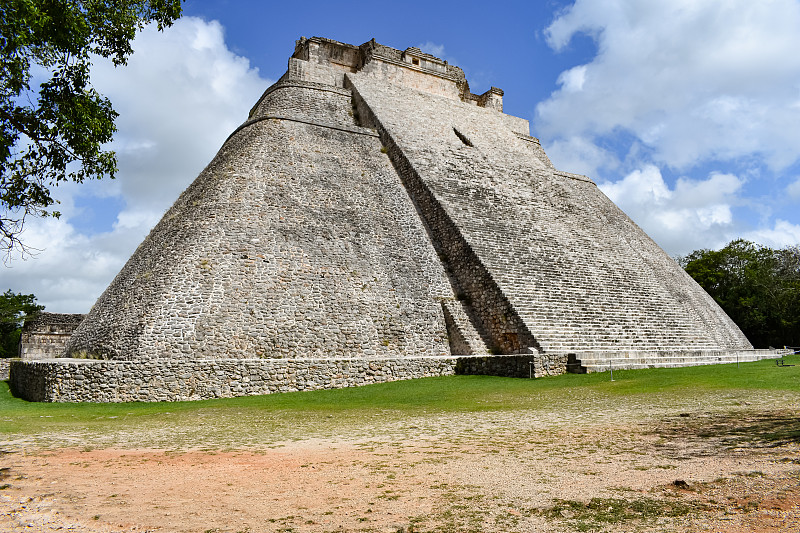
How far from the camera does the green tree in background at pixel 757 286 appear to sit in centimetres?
2662

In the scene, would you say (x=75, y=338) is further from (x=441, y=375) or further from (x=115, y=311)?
(x=441, y=375)

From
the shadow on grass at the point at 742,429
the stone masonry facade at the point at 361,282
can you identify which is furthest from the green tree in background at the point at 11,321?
the shadow on grass at the point at 742,429

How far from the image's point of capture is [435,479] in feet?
13.7

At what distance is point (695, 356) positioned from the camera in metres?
13.6

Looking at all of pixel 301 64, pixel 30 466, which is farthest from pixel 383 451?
pixel 301 64

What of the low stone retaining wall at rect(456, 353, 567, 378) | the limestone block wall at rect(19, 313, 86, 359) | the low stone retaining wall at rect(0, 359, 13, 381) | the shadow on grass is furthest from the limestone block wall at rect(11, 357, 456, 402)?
the limestone block wall at rect(19, 313, 86, 359)

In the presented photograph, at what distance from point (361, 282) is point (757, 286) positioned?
23.7m

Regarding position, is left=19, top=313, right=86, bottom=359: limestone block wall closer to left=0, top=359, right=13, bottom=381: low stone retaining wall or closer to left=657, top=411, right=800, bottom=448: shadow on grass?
left=0, top=359, right=13, bottom=381: low stone retaining wall

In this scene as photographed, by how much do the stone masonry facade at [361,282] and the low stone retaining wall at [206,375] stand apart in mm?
32

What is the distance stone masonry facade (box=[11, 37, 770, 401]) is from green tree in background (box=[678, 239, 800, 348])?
1024cm

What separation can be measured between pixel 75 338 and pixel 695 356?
14.4 meters

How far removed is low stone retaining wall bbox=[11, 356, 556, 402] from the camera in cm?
1017

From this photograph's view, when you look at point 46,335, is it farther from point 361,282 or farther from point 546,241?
point 546,241

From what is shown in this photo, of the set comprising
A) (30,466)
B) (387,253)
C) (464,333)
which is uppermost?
(387,253)
